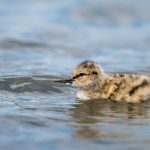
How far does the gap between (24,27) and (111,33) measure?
1.64 metres

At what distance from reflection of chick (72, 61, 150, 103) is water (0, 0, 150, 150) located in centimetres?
20

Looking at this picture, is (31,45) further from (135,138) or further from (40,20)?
(135,138)

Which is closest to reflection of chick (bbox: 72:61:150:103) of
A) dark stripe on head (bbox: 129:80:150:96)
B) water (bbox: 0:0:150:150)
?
dark stripe on head (bbox: 129:80:150:96)

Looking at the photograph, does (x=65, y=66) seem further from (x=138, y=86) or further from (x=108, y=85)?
(x=138, y=86)

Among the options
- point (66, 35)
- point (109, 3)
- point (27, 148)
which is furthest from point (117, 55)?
point (27, 148)

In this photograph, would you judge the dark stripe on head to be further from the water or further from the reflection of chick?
the water

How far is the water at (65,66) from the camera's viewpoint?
20.1 feet

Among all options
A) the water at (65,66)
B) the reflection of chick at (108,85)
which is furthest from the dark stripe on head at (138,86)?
the water at (65,66)

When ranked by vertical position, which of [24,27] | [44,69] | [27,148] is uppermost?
Result: [24,27]

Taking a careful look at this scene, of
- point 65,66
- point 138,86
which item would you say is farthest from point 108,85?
point 65,66

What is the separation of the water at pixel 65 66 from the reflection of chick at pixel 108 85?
199mm

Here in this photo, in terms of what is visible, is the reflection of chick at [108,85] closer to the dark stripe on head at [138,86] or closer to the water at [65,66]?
the dark stripe on head at [138,86]

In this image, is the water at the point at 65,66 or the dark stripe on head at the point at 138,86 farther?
the dark stripe on head at the point at 138,86

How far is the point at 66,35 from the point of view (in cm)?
1333
